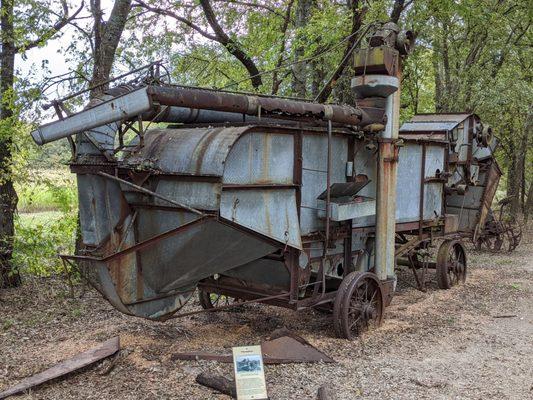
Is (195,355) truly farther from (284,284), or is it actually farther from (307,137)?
(307,137)

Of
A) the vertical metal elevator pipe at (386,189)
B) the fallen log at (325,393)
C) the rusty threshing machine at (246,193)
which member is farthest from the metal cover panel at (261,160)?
the fallen log at (325,393)

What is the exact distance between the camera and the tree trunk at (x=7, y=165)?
407 inches

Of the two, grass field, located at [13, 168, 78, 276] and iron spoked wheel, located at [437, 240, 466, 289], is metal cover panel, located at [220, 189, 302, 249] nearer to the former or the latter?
iron spoked wheel, located at [437, 240, 466, 289]

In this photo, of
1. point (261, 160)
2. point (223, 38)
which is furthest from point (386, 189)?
point (223, 38)

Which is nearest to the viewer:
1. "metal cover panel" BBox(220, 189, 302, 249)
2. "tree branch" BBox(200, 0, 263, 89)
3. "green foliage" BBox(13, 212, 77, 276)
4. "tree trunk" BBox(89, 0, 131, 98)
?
"metal cover panel" BBox(220, 189, 302, 249)

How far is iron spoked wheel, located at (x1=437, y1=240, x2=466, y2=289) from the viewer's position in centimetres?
1079

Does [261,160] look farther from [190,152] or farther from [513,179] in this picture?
[513,179]

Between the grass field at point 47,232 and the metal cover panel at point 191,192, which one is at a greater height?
the metal cover panel at point 191,192

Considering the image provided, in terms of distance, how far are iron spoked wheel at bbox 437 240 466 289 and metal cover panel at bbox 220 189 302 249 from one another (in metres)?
5.02

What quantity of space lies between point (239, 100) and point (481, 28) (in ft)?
43.9

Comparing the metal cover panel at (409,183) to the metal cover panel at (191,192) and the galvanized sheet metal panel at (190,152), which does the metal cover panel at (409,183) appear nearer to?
the galvanized sheet metal panel at (190,152)

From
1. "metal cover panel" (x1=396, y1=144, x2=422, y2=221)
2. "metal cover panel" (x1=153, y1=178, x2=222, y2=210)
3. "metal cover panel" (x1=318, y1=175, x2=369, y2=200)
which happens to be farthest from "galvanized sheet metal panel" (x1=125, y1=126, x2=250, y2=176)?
"metal cover panel" (x1=396, y1=144, x2=422, y2=221)

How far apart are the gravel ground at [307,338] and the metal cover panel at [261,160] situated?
7.09 feet

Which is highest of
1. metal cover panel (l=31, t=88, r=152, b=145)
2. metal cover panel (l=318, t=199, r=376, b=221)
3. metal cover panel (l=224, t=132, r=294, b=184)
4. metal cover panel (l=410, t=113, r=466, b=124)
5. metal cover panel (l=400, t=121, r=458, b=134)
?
metal cover panel (l=410, t=113, r=466, b=124)
